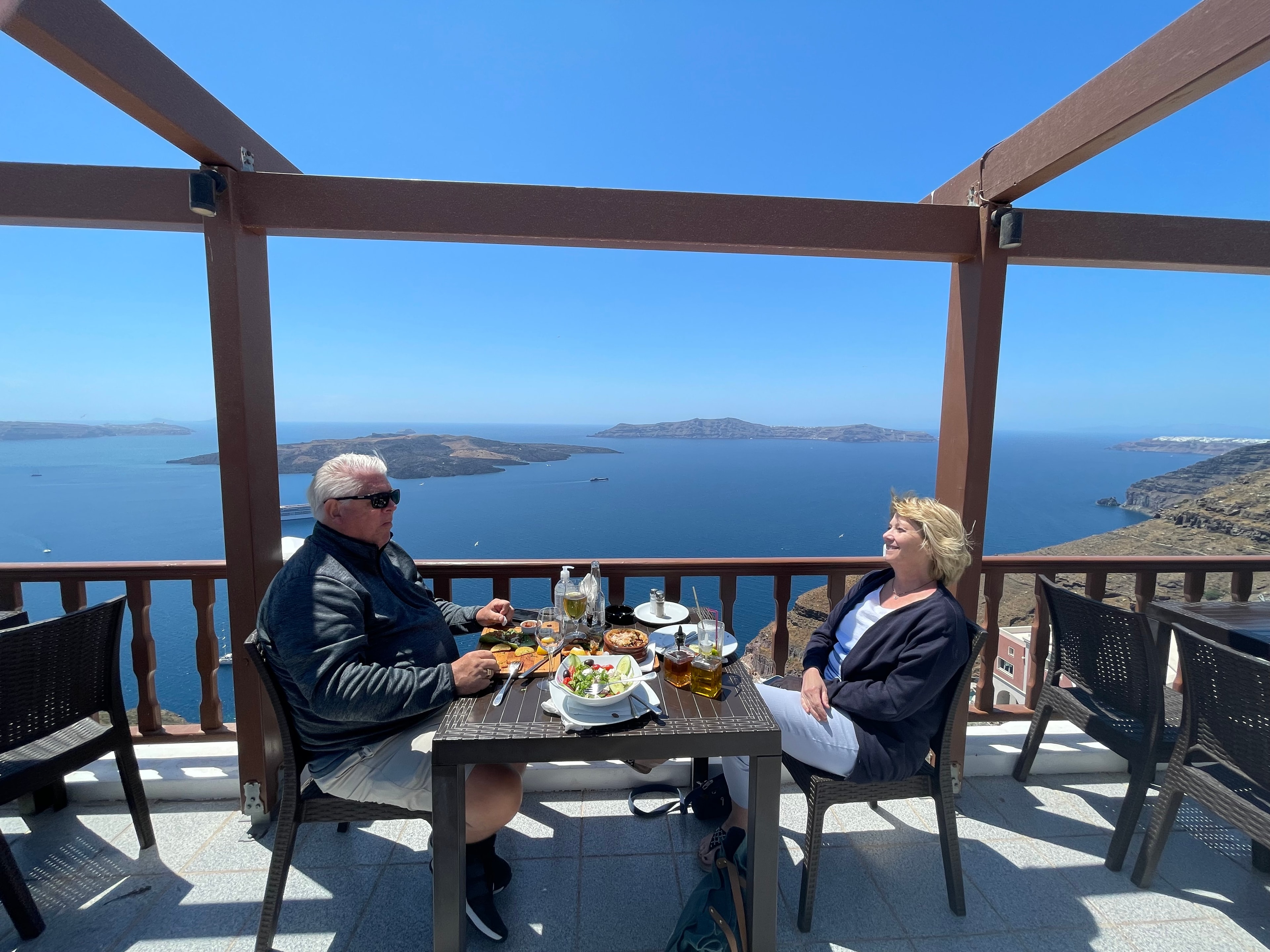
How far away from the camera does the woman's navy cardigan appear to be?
1.61 metres

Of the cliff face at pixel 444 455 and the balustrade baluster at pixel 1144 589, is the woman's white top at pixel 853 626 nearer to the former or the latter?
the balustrade baluster at pixel 1144 589

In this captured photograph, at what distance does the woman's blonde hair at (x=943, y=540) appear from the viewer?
1810 millimetres

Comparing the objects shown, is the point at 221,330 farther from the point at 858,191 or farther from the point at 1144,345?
the point at 1144,345

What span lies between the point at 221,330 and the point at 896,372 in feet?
150

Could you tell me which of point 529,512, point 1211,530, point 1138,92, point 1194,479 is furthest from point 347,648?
point 529,512

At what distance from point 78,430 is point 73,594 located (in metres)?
44.2

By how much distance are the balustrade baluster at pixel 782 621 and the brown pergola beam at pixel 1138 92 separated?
191 cm

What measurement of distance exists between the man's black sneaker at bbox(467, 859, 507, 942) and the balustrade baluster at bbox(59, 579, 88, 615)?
7.15ft

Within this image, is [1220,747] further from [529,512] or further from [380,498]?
[529,512]

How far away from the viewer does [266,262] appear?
84.1 inches

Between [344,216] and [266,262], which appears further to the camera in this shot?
[266,262]

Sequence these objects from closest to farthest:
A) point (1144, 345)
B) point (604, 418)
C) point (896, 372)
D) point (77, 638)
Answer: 1. point (77, 638)
2. point (1144, 345)
3. point (896, 372)
4. point (604, 418)

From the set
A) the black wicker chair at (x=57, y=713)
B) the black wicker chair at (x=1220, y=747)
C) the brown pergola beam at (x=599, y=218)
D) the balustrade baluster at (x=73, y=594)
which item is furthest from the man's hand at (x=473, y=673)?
the black wicker chair at (x=1220, y=747)


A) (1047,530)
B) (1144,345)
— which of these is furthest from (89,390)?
(1047,530)
